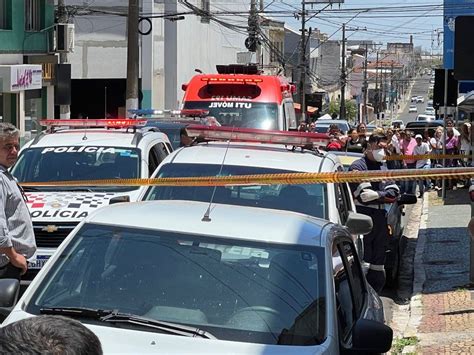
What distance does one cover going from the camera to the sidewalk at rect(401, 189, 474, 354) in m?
9.07

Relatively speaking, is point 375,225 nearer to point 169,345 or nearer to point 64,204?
point 64,204

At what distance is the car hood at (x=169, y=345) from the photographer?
4.56 m

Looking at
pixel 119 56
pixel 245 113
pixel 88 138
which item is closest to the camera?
pixel 88 138

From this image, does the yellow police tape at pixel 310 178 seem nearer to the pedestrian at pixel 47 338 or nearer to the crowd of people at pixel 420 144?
the pedestrian at pixel 47 338

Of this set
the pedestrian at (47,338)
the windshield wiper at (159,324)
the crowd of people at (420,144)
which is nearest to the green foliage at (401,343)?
the windshield wiper at (159,324)

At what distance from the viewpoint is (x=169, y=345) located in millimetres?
4617

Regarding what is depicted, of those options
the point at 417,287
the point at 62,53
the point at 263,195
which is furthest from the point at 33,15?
the point at 263,195

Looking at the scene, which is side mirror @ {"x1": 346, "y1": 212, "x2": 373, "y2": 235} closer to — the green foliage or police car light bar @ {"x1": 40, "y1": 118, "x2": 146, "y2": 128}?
the green foliage

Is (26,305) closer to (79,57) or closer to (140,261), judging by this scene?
(140,261)

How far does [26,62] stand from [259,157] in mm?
20587

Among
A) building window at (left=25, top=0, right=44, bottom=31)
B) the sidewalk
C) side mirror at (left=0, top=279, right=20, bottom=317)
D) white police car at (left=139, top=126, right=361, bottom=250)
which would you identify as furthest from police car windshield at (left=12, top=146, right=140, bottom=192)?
building window at (left=25, top=0, right=44, bottom=31)

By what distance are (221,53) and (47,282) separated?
166ft

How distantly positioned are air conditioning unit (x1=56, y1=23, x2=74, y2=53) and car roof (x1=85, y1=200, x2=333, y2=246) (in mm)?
26034

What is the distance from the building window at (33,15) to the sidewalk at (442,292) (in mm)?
14731
